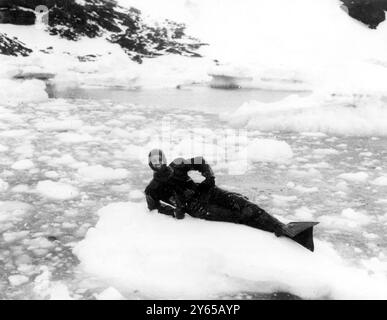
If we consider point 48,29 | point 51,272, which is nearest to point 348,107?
point 51,272

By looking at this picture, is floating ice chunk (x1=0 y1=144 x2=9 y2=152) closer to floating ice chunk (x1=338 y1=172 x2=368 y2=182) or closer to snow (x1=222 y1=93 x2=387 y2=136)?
snow (x1=222 y1=93 x2=387 y2=136)

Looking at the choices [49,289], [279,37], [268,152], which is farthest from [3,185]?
[279,37]

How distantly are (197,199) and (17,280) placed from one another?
6.12ft

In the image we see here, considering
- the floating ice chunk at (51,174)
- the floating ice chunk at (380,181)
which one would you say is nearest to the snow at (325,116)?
the floating ice chunk at (380,181)

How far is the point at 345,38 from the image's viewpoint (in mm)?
25797

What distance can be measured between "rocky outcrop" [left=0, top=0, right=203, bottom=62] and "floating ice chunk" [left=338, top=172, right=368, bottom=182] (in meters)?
15.5

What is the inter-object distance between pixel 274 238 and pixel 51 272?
6.47 ft

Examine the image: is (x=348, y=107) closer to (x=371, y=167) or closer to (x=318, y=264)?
(x=371, y=167)

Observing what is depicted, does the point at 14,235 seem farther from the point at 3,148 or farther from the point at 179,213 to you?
the point at 3,148

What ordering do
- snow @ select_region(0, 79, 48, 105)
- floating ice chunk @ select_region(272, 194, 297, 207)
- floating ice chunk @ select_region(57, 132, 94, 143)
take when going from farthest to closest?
snow @ select_region(0, 79, 48, 105) → floating ice chunk @ select_region(57, 132, 94, 143) → floating ice chunk @ select_region(272, 194, 297, 207)

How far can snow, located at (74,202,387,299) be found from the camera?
3729 mm

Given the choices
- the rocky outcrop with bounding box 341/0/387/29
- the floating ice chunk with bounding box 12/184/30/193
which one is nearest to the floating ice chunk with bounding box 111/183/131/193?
the floating ice chunk with bounding box 12/184/30/193

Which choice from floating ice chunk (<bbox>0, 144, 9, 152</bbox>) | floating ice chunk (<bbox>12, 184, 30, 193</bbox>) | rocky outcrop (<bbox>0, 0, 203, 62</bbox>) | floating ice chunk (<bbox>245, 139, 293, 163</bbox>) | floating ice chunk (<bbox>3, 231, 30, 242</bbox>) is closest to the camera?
floating ice chunk (<bbox>3, 231, 30, 242</bbox>)

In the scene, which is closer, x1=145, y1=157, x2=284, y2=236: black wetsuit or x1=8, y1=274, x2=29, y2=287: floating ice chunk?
x1=8, y1=274, x2=29, y2=287: floating ice chunk
